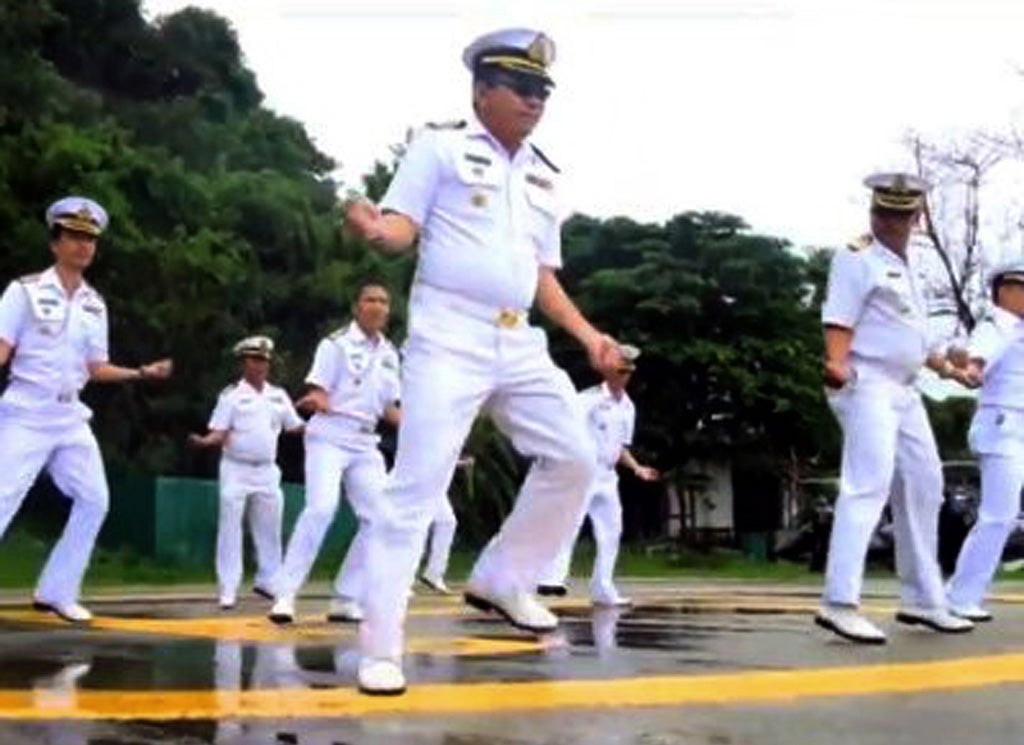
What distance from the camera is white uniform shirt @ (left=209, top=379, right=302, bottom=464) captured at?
14109 mm

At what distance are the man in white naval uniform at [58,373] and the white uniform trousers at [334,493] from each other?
1252 millimetres

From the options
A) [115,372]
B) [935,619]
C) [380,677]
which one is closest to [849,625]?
[935,619]

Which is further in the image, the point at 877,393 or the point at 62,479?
the point at 62,479

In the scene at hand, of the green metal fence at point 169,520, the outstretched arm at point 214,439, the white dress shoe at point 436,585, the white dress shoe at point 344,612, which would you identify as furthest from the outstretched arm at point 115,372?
the green metal fence at point 169,520

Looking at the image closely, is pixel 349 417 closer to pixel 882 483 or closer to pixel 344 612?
pixel 344 612

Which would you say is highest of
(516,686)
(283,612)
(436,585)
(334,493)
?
(334,493)

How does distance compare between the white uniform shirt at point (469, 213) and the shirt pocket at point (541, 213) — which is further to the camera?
the shirt pocket at point (541, 213)

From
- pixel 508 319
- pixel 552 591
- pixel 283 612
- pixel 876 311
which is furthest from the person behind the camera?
pixel 552 591

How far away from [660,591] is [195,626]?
27.5 feet

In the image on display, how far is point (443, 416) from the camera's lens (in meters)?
6.55

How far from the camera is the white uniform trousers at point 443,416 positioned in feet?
21.5

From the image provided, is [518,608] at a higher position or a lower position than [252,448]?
lower

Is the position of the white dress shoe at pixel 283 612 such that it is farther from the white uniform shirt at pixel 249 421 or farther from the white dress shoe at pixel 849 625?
the white dress shoe at pixel 849 625

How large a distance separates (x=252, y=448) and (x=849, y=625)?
21.2ft
